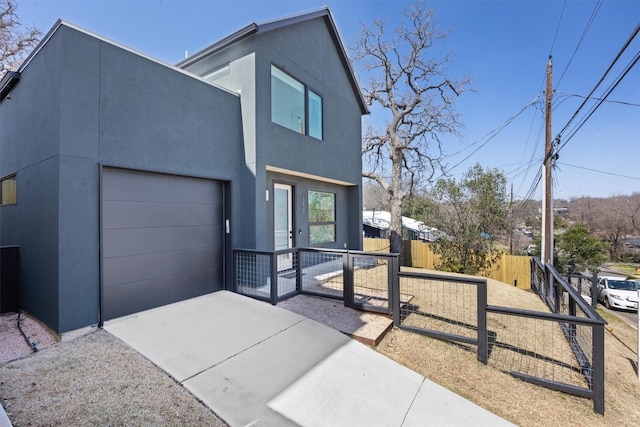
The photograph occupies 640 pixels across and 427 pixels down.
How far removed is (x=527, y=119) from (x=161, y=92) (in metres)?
14.7

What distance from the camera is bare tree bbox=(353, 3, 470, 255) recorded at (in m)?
13.2

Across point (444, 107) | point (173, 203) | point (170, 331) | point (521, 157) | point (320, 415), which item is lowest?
point (320, 415)

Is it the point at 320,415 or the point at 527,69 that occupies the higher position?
the point at 527,69

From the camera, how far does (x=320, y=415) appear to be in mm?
2533

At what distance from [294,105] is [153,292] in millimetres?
4985

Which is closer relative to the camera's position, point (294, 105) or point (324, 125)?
point (294, 105)

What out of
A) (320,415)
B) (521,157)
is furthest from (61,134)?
(521,157)

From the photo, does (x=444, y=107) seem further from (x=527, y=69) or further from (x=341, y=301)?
(x=341, y=301)

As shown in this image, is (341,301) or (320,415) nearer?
(320,415)

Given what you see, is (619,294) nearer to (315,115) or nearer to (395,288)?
(395,288)

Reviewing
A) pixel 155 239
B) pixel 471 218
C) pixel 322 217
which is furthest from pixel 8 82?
pixel 471 218

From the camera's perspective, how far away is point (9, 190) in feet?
17.3

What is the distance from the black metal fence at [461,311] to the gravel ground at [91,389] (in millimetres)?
2253

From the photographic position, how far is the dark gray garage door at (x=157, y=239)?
402 cm
